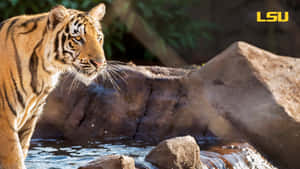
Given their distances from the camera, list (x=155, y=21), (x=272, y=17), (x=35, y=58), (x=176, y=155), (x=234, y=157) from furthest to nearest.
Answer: (x=272, y=17)
(x=155, y=21)
(x=234, y=157)
(x=176, y=155)
(x=35, y=58)

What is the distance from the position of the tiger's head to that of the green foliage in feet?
20.9

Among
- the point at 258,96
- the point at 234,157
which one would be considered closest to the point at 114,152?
the point at 234,157

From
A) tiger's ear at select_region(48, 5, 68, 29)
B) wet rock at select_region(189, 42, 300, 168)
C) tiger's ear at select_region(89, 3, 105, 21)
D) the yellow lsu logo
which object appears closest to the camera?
tiger's ear at select_region(48, 5, 68, 29)

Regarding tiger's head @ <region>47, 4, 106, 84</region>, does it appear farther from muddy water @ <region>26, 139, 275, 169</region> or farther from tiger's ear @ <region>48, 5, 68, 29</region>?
muddy water @ <region>26, 139, 275, 169</region>

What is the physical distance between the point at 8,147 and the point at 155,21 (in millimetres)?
8498

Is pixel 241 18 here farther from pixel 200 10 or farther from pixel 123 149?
pixel 123 149

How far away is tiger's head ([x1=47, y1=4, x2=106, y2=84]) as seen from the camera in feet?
10.1

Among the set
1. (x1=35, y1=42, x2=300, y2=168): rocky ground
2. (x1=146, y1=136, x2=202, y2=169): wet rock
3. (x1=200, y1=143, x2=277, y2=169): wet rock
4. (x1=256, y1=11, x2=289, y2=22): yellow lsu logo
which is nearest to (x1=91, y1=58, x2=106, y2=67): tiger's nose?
(x1=146, y1=136, x2=202, y2=169): wet rock

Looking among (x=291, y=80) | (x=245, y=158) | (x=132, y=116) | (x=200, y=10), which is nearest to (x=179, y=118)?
(x=132, y=116)

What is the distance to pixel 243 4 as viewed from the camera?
1263cm

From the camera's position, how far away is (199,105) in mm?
5059

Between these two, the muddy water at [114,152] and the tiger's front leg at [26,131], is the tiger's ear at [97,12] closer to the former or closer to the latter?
the tiger's front leg at [26,131]

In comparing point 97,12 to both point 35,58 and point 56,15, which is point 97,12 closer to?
point 56,15

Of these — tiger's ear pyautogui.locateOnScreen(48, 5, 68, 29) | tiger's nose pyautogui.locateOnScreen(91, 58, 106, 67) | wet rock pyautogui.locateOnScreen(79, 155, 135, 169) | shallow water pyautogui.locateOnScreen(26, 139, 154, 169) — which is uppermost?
tiger's ear pyautogui.locateOnScreen(48, 5, 68, 29)
